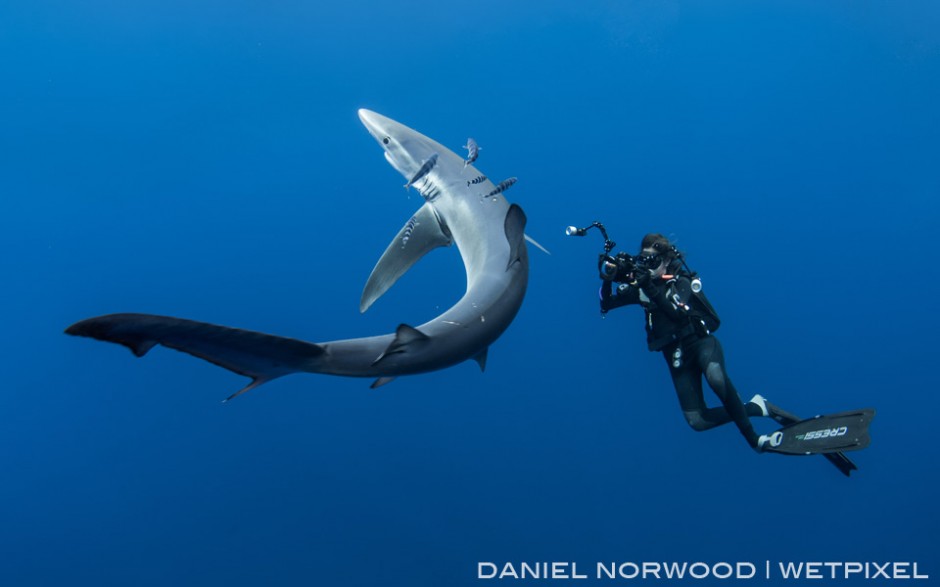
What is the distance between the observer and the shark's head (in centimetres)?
639

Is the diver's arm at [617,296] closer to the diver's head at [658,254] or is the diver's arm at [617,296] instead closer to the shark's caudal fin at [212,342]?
the diver's head at [658,254]

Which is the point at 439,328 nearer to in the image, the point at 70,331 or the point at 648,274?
the point at 70,331

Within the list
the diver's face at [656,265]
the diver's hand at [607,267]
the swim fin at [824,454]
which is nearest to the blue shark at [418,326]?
the diver's hand at [607,267]

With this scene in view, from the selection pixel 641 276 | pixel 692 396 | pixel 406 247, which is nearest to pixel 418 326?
pixel 406 247

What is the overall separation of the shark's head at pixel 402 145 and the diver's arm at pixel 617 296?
1727 millimetres

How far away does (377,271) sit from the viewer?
6.27 m

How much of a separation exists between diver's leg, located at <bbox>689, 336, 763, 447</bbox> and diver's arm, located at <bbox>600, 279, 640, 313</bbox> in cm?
72

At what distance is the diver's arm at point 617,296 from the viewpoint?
6.19m

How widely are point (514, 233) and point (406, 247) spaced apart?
1576 mm

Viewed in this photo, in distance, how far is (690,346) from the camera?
6.55 metres

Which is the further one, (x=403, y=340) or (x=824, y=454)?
(x=824, y=454)

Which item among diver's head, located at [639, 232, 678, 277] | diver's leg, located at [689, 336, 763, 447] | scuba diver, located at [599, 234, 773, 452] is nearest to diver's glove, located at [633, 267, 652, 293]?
scuba diver, located at [599, 234, 773, 452]

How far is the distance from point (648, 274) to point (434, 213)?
5.55ft

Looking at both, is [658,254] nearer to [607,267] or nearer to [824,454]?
[607,267]
